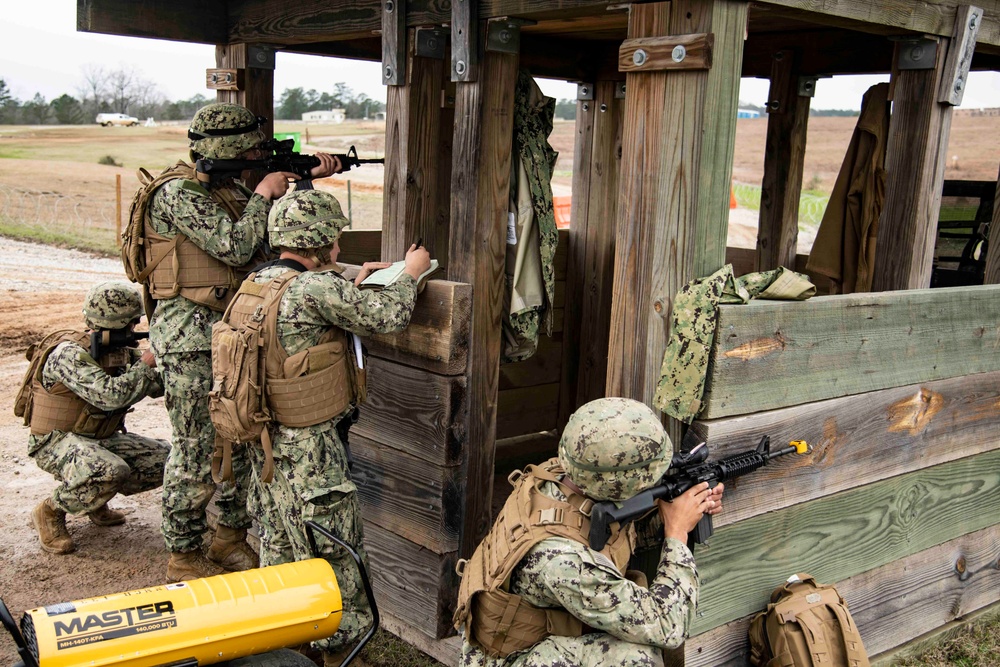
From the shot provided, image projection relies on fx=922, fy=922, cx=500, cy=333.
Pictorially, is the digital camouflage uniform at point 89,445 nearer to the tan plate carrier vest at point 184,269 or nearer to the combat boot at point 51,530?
the combat boot at point 51,530

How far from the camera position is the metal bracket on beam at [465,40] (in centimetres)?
394

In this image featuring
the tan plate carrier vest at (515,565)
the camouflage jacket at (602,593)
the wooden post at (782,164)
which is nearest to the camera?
the camouflage jacket at (602,593)

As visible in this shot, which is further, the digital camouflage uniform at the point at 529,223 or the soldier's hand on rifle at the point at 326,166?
the soldier's hand on rifle at the point at 326,166

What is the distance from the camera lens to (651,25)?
10.6 feet

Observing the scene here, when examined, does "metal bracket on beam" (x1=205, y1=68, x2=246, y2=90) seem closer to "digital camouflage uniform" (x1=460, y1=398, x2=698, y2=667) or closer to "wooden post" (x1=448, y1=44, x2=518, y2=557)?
"wooden post" (x1=448, y1=44, x2=518, y2=557)

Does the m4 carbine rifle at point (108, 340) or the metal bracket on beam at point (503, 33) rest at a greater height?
the metal bracket on beam at point (503, 33)

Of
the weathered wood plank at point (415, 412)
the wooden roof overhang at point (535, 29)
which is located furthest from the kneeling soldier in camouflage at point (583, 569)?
the wooden roof overhang at point (535, 29)

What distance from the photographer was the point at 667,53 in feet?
10.3

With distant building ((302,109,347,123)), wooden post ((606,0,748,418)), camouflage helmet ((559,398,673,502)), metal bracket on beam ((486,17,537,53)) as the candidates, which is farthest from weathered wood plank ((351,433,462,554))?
distant building ((302,109,347,123))

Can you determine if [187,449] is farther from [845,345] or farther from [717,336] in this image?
[845,345]

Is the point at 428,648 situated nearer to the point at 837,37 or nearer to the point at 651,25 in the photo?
the point at 651,25

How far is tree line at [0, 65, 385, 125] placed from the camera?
38.4 meters

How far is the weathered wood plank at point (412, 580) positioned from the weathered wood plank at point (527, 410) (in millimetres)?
1804

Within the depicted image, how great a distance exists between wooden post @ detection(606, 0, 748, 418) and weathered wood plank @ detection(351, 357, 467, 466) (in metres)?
0.98
